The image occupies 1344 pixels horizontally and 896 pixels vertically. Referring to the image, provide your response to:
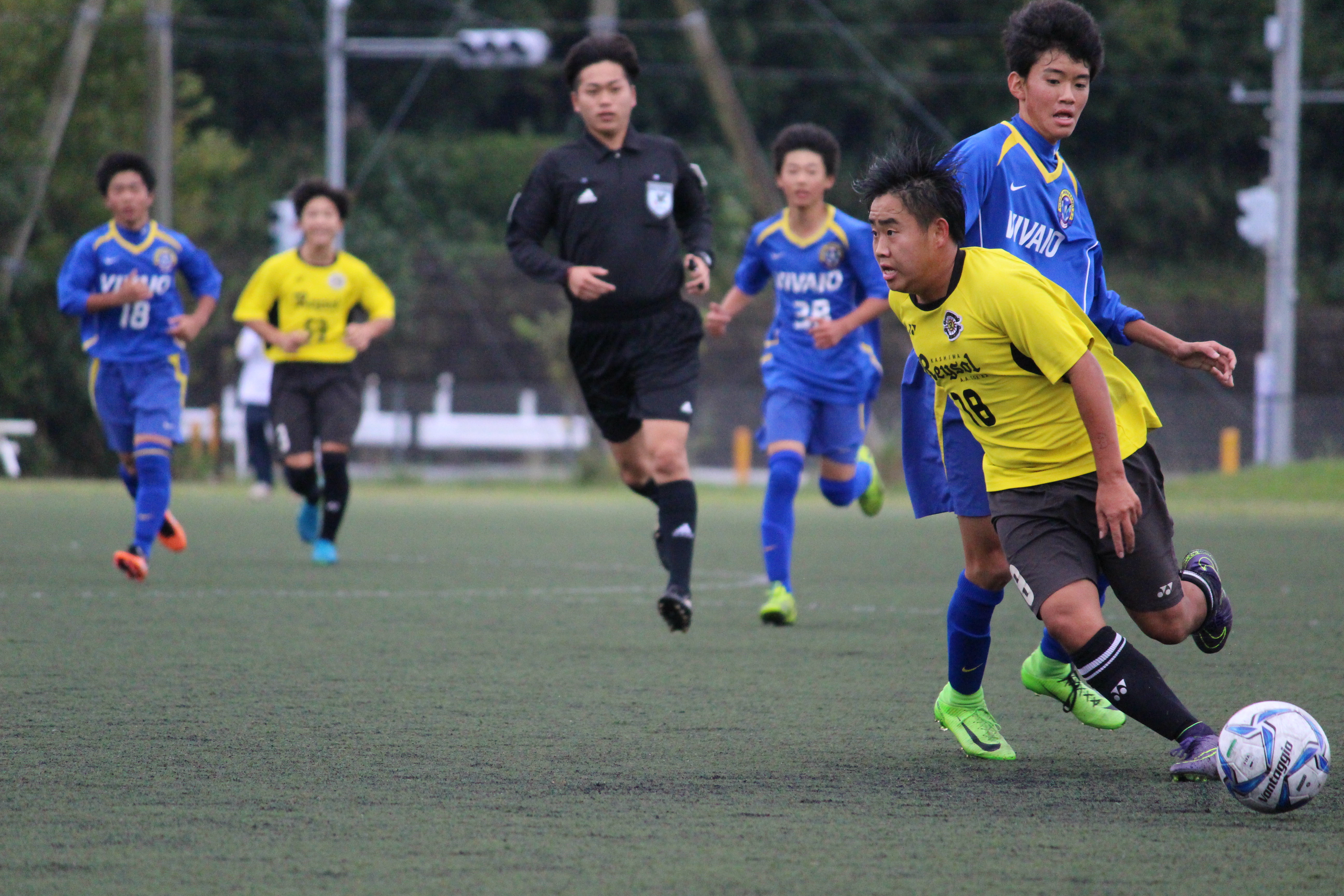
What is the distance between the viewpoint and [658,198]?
723 cm

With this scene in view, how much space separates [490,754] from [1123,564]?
1.60 meters

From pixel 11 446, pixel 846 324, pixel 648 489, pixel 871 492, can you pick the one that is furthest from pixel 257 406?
pixel 846 324

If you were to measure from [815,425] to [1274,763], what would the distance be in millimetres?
4684

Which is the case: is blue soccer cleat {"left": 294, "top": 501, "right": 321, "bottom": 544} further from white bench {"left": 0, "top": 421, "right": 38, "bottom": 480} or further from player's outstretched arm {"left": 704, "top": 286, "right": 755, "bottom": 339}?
white bench {"left": 0, "top": 421, "right": 38, "bottom": 480}

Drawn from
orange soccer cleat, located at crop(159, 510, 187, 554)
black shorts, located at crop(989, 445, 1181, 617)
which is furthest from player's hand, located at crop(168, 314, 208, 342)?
black shorts, located at crop(989, 445, 1181, 617)

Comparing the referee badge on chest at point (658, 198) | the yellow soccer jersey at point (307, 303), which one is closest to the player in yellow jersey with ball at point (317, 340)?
the yellow soccer jersey at point (307, 303)

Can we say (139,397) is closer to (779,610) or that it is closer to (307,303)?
(307,303)

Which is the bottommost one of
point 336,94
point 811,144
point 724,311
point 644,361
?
point 644,361

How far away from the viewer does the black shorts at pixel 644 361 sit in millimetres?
7066

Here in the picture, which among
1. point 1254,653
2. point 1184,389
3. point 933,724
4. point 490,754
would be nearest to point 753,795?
point 490,754

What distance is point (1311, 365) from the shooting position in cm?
3108

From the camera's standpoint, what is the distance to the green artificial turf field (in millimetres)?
3316

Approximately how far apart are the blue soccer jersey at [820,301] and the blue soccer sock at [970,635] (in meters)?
3.51

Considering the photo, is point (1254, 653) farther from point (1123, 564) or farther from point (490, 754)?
point (490, 754)
